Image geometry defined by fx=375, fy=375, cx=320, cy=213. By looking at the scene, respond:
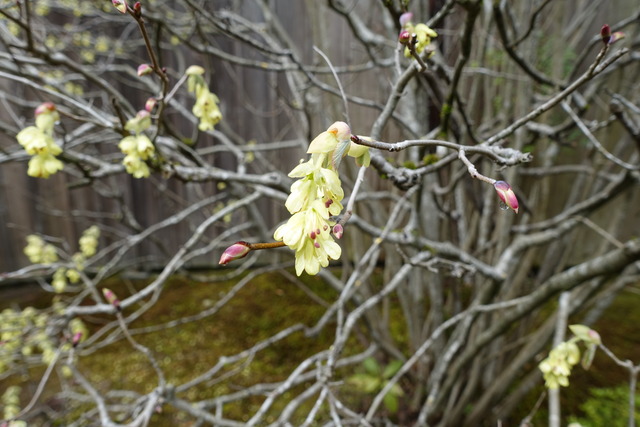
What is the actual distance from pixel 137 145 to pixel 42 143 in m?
0.24

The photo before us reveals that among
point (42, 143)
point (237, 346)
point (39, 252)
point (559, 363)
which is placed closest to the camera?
point (42, 143)

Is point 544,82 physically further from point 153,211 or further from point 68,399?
point 153,211

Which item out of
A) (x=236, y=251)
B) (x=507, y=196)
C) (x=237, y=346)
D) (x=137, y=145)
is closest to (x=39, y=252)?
(x=237, y=346)

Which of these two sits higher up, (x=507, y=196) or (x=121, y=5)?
(x=121, y=5)

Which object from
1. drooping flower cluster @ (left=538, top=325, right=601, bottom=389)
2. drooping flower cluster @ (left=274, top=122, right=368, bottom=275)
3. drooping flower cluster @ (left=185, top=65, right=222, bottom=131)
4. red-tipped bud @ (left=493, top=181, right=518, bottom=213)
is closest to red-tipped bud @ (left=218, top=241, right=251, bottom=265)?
drooping flower cluster @ (left=274, top=122, right=368, bottom=275)

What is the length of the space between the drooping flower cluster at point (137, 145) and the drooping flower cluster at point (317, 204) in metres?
0.70

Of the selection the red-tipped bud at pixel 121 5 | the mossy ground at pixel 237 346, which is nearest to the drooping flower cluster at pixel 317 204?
the red-tipped bud at pixel 121 5

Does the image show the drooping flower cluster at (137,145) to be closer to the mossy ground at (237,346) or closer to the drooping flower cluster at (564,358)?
the mossy ground at (237,346)

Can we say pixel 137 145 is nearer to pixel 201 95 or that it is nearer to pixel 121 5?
pixel 201 95

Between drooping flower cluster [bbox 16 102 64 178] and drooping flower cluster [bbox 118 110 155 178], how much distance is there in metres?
0.19

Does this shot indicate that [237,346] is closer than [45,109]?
No

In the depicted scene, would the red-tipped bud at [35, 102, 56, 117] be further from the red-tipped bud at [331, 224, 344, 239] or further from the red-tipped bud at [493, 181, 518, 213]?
the red-tipped bud at [493, 181, 518, 213]

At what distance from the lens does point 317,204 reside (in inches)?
21.2

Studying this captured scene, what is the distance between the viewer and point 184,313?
301 centimetres
